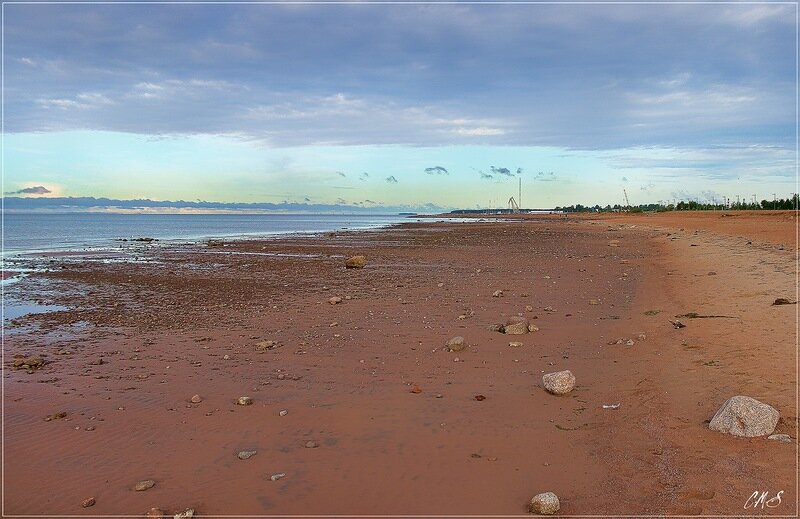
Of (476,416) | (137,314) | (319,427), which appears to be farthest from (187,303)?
(476,416)

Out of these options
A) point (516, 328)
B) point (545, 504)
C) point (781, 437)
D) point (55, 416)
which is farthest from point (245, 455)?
point (516, 328)

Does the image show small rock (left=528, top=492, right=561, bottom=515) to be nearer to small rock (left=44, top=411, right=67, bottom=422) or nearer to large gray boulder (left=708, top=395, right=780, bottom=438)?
large gray boulder (left=708, top=395, right=780, bottom=438)

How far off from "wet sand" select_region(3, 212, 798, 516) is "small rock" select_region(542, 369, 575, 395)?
10cm

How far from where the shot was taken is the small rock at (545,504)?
14.5ft

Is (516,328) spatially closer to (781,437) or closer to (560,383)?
(560,383)

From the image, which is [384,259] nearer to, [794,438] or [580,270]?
[580,270]

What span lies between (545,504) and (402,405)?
2.71 m

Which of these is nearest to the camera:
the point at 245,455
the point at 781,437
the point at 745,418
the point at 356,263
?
the point at 781,437

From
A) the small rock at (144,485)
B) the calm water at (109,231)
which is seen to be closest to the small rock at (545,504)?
the small rock at (144,485)

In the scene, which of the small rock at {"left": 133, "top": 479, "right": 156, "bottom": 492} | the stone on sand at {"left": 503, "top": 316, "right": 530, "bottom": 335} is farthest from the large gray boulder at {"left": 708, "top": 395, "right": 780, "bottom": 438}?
the small rock at {"left": 133, "top": 479, "right": 156, "bottom": 492}

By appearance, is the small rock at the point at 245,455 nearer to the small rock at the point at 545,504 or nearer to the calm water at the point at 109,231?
the small rock at the point at 545,504

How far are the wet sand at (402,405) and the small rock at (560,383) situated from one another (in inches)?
3.9

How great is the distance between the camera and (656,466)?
5.05 m

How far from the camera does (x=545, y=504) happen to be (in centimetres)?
443
